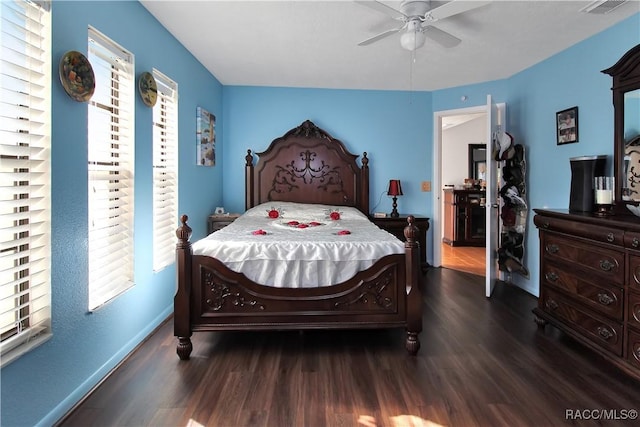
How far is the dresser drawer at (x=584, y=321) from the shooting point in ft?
7.44

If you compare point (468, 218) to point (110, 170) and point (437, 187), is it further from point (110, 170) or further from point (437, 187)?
point (110, 170)

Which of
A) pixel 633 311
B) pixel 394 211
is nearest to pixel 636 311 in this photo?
pixel 633 311

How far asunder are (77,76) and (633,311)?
3.22m

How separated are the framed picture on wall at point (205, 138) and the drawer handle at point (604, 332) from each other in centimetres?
356

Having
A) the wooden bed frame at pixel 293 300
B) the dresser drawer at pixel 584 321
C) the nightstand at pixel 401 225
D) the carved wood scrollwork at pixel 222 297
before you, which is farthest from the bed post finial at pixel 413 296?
the nightstand at pixel 401 225

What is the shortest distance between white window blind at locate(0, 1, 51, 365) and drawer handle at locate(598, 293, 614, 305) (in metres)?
3.03

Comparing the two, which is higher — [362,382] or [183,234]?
[183,234]

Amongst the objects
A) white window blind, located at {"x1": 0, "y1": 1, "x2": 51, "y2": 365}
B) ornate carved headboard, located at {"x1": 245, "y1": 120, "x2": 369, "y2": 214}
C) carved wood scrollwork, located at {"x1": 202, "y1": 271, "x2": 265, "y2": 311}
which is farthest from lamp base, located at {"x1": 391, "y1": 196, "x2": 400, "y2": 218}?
white window blind, located at {"x1": 0, "y1": 1, "x2": 51, "y2": 365}

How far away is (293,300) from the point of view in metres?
2.50

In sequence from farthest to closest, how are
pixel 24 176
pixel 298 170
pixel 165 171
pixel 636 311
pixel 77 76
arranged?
pixel 298 170 < pixel 165 171 < pixel 636 311 < pixel 77 76 < pixel 24 176

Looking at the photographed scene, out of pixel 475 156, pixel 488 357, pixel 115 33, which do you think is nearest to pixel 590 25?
pixel 488 357

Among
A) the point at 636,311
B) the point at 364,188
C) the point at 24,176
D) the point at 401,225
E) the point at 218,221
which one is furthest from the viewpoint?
the point at 364,188

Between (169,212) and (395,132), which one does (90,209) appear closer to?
(169,212)

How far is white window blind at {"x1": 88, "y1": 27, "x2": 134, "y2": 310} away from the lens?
7.23 feet
